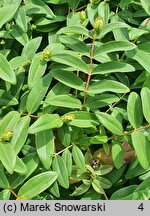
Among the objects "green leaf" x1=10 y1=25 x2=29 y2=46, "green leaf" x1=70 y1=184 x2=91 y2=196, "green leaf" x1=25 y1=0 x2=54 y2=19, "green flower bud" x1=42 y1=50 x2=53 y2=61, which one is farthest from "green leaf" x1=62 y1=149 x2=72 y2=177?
"green leaf" x1=25 y1=0 x2=54 y2=19

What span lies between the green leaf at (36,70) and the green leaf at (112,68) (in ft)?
0.58

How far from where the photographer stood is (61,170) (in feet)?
5.03

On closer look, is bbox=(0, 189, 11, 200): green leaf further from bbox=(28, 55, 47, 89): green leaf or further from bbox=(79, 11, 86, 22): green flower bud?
bbox=(79, 11, 86, 22): green flower bud

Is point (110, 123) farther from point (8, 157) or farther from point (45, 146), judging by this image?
point (8, 157)

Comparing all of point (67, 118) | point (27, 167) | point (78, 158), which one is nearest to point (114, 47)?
point (67, 118)

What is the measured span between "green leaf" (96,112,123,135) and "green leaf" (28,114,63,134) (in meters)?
0.13

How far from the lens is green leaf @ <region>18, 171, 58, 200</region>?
150 centimetres

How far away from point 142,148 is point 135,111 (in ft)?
0.45

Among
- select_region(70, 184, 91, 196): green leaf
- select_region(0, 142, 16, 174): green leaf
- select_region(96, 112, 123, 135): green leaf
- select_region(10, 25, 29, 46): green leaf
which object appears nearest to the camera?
select_region(0, 142, 16, 174): green leaf

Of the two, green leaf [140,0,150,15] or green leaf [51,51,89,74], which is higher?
green leaf [140,0,150,15]

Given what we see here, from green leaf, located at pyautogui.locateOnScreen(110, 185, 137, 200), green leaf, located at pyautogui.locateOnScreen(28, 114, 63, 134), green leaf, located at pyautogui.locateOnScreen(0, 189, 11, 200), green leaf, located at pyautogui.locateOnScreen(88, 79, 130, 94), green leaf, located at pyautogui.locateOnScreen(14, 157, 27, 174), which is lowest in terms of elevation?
green leaf, located at pyautogui.locateOnScreen(110, 185, 137, 200)

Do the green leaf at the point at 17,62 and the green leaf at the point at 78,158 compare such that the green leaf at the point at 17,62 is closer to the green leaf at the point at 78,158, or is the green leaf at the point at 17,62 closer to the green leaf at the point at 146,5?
the green leaf at the point at 78,158

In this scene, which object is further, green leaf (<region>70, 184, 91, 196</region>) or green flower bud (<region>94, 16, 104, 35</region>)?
green leaf (<region>70, 184, 91, 196</region>)

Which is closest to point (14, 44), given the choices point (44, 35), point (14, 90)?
point (44, 35)
